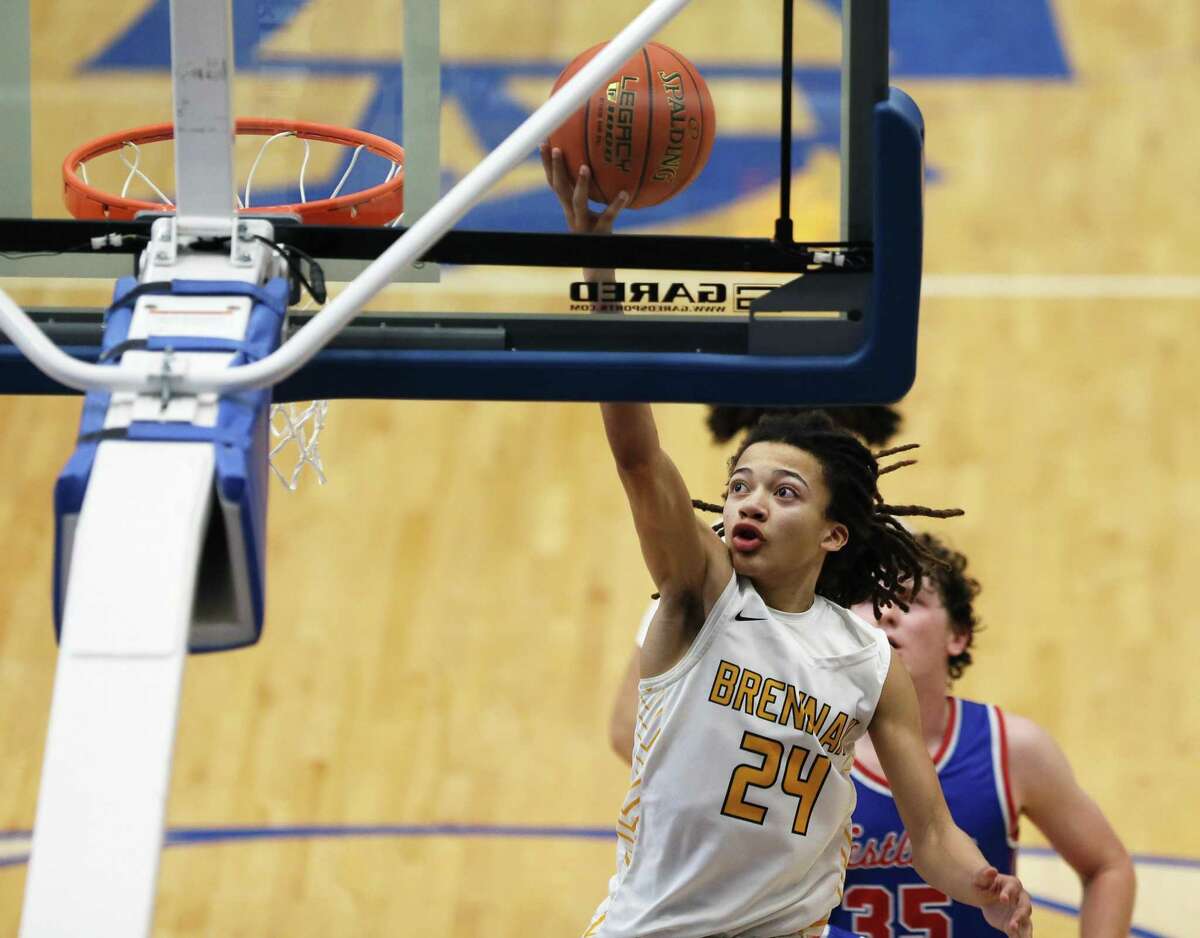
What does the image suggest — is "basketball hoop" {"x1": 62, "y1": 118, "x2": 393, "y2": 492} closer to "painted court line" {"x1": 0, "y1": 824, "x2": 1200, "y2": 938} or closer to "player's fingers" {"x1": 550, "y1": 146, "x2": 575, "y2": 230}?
"player's fingers" {"x1": 550, "y1": 146, "x2": 575, "y2": 230}

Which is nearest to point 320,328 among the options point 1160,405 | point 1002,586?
point 1002,586

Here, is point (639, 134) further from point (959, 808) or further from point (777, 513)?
point (959, 808)

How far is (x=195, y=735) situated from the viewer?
583cm

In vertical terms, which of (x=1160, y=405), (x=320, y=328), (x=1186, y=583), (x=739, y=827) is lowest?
(x=739, y=827)

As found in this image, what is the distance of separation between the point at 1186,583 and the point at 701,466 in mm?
1550

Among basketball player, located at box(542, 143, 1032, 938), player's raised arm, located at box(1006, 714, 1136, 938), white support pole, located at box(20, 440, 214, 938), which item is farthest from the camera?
player's raised arm, located at box(1006, 714, 1136, 938)

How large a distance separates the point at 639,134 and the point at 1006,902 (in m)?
1.30

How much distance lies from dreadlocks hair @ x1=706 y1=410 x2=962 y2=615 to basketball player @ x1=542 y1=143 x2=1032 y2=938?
4 cm

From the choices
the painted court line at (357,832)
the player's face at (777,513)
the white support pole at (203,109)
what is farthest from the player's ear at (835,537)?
the painted court line at (357,832)

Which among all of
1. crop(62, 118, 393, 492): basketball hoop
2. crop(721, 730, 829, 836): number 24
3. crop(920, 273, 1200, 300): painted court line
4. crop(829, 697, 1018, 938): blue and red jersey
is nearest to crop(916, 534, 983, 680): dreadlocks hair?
crop(829, 697, 1018, 938): blue and red jersey

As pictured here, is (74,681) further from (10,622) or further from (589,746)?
(10,622)

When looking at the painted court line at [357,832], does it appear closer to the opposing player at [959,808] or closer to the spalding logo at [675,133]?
the opposing player at [959,808]

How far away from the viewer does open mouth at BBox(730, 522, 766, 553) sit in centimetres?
330

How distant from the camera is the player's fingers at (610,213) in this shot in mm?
3092
